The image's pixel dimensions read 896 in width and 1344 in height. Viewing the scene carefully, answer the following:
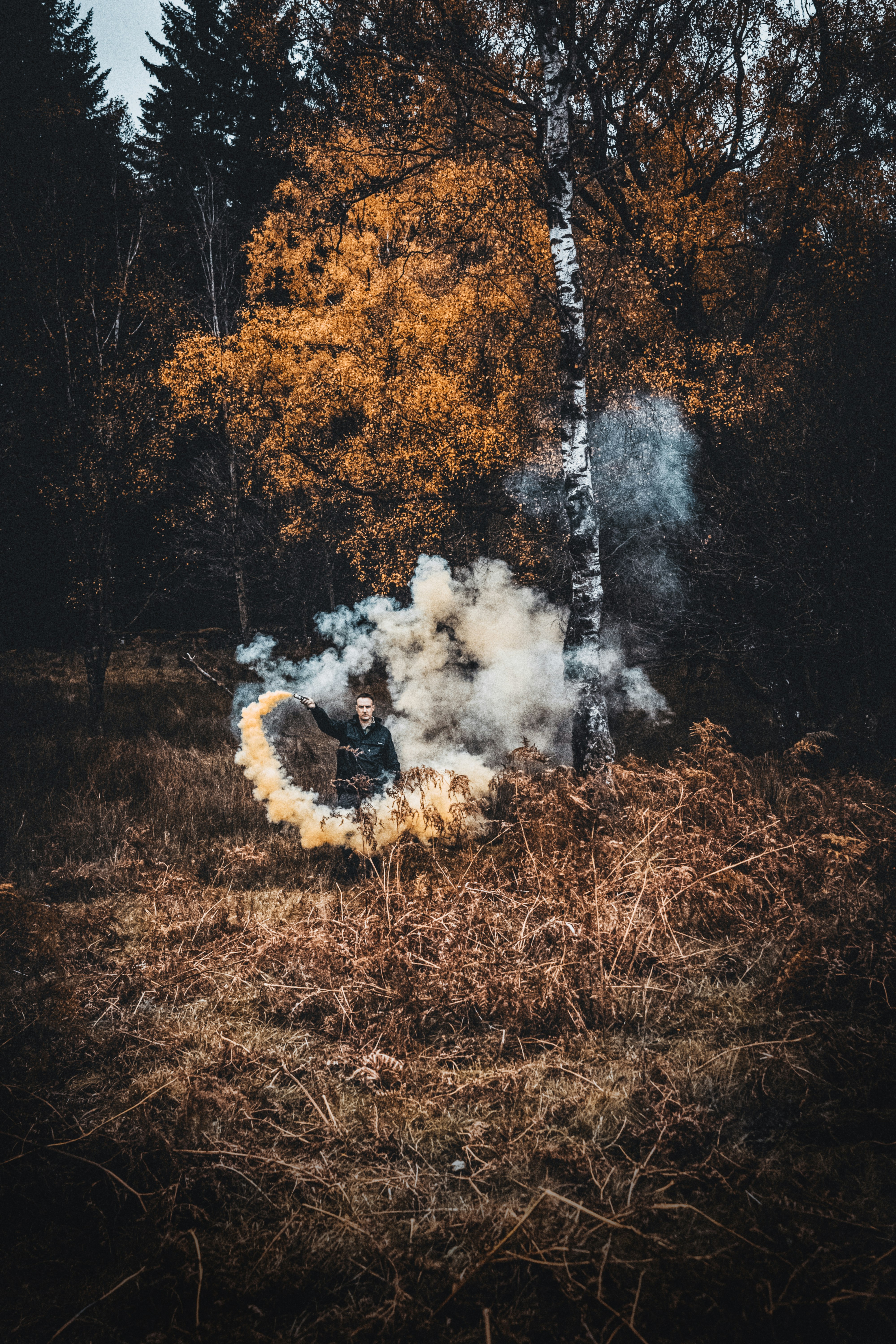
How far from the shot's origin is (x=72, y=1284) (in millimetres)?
2713

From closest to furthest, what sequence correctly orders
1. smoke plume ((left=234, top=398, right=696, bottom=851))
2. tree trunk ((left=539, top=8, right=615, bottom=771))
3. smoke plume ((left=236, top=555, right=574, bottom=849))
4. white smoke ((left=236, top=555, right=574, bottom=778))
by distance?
1. tree trunk ((left=539, top=8, right=615, bottom=771))
2. smoke plume ((left=236, top=555, right=574, bottom=849))
3. white smoke ((left=236, top=555, right=574, bottom=778))
4. smoke plume ((left=234, top=398, right=696, bottom=851))

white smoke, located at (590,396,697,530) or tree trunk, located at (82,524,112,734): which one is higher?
white smoke, located at (590,396,697,530)

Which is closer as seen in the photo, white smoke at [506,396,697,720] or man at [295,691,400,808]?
man at [295,691,400,808]

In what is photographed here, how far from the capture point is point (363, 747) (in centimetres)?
687

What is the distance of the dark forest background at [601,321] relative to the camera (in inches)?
344

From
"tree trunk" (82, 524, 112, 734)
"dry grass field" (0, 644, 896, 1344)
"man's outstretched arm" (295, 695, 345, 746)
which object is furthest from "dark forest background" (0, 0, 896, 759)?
"man's outstretched arm" (295, 695, 345, 746)

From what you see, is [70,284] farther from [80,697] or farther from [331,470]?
[80,697]

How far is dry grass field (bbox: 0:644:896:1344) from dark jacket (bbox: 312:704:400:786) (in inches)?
35.9

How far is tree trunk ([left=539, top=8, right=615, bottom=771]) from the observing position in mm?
7137

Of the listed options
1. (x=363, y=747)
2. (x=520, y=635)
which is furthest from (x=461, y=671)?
(x=363, y=747)

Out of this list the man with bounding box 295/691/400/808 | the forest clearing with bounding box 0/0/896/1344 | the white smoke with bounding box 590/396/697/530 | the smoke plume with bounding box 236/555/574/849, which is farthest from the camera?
the white smoke with bounding box 590/396/697/530

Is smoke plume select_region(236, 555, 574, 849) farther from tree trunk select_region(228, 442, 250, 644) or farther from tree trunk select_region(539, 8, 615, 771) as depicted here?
tree trunk select_region(228, 442, 250, 644)

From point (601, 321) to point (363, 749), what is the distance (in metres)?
9.90

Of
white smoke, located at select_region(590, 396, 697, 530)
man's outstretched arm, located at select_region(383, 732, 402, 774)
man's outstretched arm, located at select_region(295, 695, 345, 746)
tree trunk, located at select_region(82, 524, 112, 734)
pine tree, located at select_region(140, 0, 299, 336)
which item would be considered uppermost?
pine tree, located at select_region(140, 0, 299, 336)
